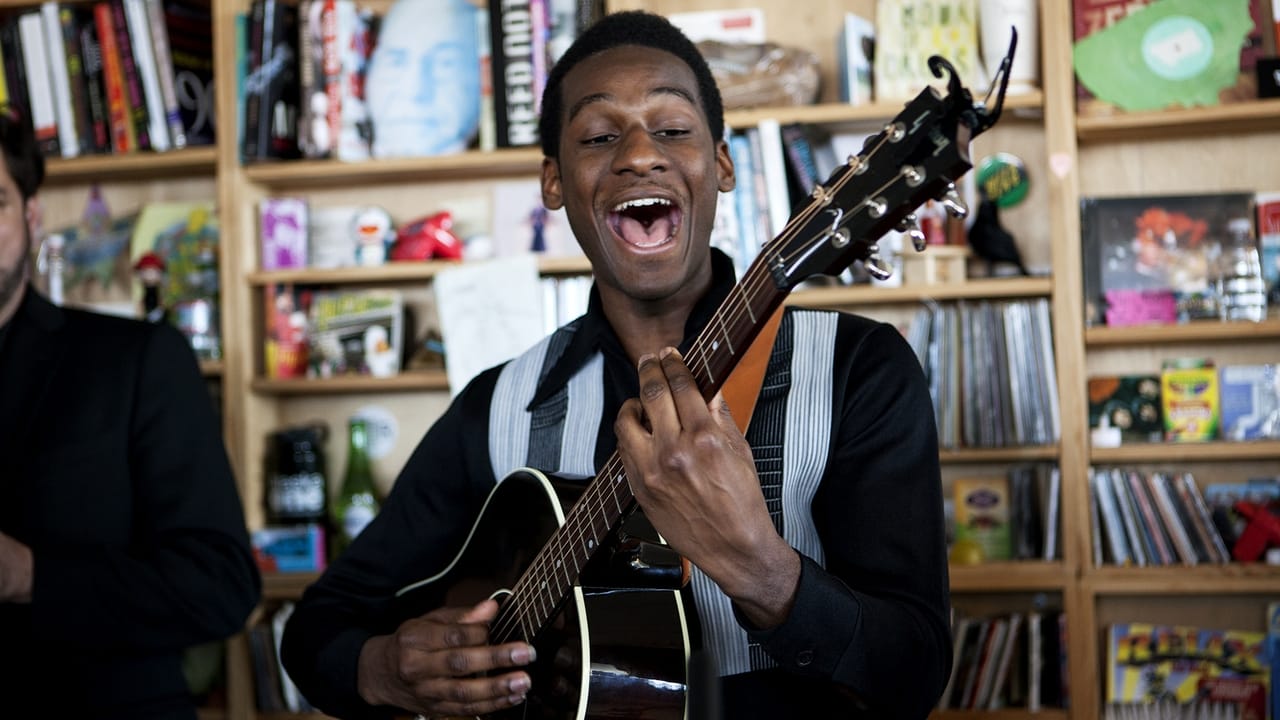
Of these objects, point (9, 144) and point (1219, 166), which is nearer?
point (9, 144)

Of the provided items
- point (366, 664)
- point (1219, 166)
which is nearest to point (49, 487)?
point (366, 664)

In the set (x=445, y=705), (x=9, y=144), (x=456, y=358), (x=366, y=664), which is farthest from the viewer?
(x=456, y=358)

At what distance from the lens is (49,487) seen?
1773 millimetres

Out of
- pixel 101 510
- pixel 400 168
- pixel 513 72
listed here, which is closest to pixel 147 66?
pixel 400 168

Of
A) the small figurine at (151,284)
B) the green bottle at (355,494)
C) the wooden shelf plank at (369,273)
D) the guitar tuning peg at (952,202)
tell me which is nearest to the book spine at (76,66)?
the small figurine at (151,284)

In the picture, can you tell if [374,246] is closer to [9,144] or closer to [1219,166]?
[9,144]

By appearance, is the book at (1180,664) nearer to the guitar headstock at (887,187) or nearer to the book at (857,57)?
the book at (857,57)

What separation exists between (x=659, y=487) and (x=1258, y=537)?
1.88 meters

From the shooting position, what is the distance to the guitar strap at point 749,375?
3.39 ft

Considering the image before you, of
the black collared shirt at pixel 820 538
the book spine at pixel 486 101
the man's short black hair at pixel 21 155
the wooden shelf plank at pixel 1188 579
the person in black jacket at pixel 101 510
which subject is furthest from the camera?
the book spine at pixel 486 101

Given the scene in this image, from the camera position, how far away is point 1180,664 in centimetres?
255

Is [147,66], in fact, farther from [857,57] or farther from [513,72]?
[857,57]

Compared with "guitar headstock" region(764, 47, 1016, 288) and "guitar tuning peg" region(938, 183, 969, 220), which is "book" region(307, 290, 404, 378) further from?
"guitar tuning peg" region(938, 183, 969, 220)

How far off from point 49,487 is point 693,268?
1.02m
